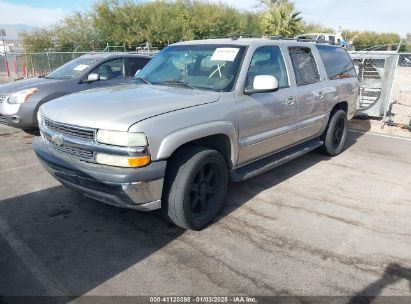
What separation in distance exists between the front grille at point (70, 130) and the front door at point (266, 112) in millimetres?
1587

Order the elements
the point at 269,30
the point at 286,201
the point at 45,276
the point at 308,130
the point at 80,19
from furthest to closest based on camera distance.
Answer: the point at 80,19 < the point at 269,30 < the point at 308,130 < the point at 286,201 < the point at 45,276

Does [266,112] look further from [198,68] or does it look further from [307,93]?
[307,93]

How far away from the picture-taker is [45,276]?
3025mm

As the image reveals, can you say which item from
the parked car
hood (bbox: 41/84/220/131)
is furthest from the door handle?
the parked car

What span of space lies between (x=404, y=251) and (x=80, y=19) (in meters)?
31.2

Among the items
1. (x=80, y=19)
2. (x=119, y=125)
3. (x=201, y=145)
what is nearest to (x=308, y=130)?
(x=201, y=145)

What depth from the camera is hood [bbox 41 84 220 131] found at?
322 cm

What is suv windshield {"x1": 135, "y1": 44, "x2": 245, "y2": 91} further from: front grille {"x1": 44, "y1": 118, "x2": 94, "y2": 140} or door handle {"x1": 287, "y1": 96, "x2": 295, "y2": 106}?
Answer: front grille {"x1": 44, "y1": 118, "x2": 94, "y2": 140}

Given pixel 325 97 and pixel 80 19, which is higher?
pixel 80 19

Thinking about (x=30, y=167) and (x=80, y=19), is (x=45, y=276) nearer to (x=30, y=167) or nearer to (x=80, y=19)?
(x=30, y=167)

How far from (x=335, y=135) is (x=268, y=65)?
2491 millimetres

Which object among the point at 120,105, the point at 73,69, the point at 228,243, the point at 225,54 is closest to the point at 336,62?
the point at 225,54

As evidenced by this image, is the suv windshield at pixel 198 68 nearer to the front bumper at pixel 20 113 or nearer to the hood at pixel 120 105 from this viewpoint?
the hood at pixel 120 105

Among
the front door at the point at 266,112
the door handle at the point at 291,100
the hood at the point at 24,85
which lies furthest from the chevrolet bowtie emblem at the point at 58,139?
the hood at the point at 24,85
